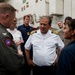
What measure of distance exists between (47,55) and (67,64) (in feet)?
4.26

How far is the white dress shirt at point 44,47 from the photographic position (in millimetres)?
3254

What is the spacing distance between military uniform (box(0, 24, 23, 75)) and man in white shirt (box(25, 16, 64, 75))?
1201 millimetres

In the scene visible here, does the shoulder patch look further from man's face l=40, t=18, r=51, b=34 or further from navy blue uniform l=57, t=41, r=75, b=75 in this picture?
man's face l=40, t=18, r=51, b=34

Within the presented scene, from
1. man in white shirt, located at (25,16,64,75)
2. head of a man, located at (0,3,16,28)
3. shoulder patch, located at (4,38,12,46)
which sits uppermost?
head of a man, located at (0,3,16,28)

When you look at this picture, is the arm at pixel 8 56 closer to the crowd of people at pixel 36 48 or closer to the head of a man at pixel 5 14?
the crowd of people at pixel 36 48

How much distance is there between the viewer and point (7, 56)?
1.99m

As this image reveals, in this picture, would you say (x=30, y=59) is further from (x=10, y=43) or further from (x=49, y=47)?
(x=10, y=43)

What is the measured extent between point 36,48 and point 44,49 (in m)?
0.13

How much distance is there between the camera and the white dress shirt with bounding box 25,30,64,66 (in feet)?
10.7

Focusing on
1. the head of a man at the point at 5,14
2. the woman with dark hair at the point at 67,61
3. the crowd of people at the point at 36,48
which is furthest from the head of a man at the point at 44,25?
the woman with dark hair at the point at 67,61

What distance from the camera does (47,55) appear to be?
10.7 ft

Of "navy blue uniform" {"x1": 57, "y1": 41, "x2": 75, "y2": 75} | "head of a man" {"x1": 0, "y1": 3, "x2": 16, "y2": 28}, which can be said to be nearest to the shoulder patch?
"head of a man" {"x1": 0, "y1": 3, "x2": 16, "y2": 28}

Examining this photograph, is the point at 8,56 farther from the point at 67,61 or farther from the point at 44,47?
the point at 44,47

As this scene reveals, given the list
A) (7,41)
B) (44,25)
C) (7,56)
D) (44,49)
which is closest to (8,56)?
(7,56)
